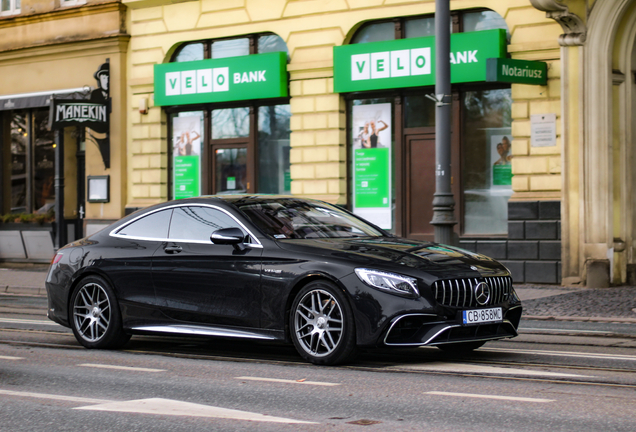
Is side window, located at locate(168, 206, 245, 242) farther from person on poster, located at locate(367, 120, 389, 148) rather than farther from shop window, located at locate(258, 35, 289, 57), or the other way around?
shop window, located at locate(258, 35, 289, 57)

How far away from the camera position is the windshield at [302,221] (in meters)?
8.18

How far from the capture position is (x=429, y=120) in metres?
18.5

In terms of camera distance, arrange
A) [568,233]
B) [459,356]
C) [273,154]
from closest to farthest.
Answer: [459,356], [568,233], [273,154]

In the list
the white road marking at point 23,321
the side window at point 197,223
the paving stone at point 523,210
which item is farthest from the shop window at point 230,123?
the side window at point 197,223

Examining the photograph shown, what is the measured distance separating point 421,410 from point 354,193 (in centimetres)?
1387

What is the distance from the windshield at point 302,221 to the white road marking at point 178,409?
2.29 meters

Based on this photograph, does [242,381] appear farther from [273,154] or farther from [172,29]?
[172,29]

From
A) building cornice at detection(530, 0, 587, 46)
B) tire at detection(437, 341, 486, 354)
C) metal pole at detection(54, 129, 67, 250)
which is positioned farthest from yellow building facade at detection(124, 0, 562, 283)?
tire at detection(437, 341, 486, 354)

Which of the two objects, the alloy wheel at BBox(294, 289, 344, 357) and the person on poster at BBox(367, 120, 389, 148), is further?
the person on poster at BBox(367, 120, 389, 148)

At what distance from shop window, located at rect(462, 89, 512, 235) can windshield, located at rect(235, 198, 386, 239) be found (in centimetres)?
909

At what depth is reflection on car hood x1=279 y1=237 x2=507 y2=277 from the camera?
7.30 metres

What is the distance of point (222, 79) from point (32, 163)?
687 cm

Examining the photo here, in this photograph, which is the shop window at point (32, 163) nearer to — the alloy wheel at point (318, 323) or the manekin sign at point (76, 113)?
the manekin sign at point (76, 113)

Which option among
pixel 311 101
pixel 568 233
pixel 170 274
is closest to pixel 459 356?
pixel 170 274
